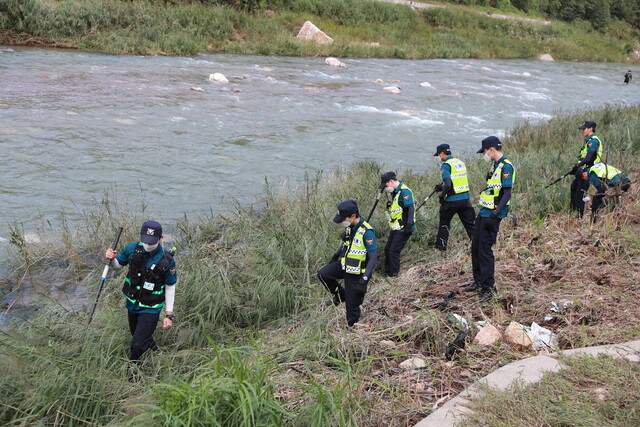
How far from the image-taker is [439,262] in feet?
27.6

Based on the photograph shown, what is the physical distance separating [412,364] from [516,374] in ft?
2.99

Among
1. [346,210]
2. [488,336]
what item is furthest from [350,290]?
[488,336]

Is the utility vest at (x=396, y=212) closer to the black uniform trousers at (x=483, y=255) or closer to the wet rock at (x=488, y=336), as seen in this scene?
the black uniform trousers at (x=483, y=255)

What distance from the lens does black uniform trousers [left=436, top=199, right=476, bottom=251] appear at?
352 inches

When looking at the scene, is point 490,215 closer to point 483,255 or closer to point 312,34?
point 483,255

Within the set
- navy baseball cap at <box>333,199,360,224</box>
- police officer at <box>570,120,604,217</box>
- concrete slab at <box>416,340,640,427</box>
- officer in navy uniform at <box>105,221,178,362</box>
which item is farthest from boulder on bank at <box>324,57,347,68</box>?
concrete slab at <box>416,340,640,427</box>

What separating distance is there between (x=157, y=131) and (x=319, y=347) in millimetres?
11579

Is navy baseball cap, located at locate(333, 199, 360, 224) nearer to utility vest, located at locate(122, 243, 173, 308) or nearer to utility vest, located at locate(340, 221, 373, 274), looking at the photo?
utility vest, located at locate(340, 221, 373, 274)

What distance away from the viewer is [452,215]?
9.11 metres

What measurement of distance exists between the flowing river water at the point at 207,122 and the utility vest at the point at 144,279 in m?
4.32

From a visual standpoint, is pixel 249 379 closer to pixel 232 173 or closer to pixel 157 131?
pixel 232 173

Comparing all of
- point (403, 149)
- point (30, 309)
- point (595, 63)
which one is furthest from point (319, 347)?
point (595, 63)

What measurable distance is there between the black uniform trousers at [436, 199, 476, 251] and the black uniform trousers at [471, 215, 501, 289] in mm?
1698

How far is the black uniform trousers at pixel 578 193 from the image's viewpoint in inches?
381
